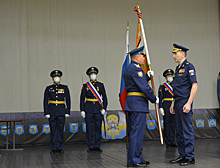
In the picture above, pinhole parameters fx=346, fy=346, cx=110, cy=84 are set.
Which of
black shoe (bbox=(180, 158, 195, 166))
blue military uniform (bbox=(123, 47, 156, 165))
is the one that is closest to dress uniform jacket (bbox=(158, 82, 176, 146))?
black shoe (bbox=(180, 158, 195, 166))

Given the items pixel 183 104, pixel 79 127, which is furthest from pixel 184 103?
pixel 79 127

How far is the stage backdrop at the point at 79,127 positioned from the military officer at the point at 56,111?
1441mm

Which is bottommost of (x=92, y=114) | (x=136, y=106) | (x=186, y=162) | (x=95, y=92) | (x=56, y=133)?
(x=186, y=162)

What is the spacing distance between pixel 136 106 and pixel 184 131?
28.4 inches

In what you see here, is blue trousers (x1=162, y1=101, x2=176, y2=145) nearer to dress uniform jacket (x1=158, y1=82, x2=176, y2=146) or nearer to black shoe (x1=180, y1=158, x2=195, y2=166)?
dress uniform jacket (x1=158, y1=82, x2=176, y2=146)

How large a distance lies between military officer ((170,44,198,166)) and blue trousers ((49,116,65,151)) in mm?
2737

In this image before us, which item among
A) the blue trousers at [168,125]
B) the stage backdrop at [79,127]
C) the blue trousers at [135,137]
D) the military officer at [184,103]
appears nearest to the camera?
the blue trousers at [135,137]

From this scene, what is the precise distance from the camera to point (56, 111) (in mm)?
6629

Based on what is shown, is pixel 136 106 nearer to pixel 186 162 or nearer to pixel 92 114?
pixel 186 162

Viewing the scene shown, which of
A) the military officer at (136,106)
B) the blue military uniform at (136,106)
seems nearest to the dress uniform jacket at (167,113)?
the military officer at (136,106)

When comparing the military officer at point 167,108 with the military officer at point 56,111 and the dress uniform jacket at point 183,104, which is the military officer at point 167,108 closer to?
the military officer at point 56,111

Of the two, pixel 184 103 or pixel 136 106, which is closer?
pixel 136 106

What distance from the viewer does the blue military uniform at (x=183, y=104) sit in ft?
14.5

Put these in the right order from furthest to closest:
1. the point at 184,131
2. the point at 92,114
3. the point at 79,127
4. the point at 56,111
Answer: the point at 79,127 < the point at 92,114 < the point at 56,111 < the point at 184,131
